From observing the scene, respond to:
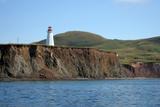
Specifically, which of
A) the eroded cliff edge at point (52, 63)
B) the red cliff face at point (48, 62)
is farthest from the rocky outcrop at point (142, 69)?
the red cliff face at point (48, 62)

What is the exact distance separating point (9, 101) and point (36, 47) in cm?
4926

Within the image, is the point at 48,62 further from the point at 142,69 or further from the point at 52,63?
the point at 142,69

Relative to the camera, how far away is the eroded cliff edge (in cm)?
8719

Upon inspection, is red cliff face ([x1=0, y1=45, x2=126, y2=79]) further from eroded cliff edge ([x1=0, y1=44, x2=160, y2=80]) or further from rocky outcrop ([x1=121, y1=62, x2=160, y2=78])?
rocky outcrop ([x1=121, y1=62, x2=160, y2=78])

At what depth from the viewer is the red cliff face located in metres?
87.1

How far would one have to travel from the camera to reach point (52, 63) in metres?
93.6

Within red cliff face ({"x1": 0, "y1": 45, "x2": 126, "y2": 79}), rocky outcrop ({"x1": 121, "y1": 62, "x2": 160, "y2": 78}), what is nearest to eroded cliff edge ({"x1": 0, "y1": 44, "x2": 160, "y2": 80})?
red cliff face ({"x1": 0, "y1": 45, "x2": 126, "y2": 79})

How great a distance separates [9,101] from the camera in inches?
1709

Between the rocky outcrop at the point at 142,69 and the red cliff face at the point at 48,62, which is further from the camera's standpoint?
the rocky outcrop at the point at 142,69

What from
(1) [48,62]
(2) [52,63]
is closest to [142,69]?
(2) [52,63]

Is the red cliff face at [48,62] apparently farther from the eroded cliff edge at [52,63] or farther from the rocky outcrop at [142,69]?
the rocky outcrop at [142,69]

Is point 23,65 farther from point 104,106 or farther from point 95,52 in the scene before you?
point 104,106

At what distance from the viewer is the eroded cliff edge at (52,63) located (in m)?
87.2

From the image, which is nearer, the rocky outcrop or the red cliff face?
the red cliff face
